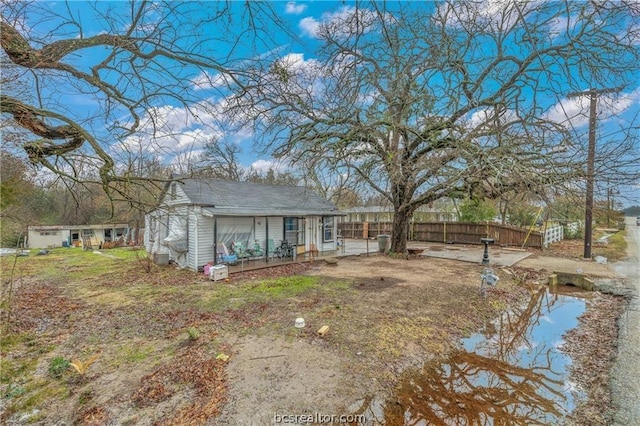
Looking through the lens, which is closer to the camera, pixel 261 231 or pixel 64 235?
pixel 261 231

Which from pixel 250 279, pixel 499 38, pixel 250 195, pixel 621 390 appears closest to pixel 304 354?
pixel 621 390

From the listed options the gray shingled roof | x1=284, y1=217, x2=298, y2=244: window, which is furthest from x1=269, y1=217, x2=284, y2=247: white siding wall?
the gray shingled roof

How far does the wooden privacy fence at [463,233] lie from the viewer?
1511cm

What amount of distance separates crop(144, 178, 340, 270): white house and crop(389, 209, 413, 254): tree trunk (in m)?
2.95

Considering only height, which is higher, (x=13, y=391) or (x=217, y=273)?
(x=217, y=273)

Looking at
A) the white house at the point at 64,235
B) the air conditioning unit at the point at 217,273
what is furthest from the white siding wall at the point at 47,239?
the air conditioning unit at the point at 217,273

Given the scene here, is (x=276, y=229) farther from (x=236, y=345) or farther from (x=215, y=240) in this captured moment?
(x=236, y=345)

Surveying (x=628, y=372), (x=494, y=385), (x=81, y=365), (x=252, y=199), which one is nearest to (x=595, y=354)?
(x=628, y=372)

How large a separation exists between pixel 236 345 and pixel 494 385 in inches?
138

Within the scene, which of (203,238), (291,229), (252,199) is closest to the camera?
(203,238)

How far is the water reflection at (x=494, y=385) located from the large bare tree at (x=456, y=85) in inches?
127

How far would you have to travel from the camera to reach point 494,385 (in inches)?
138

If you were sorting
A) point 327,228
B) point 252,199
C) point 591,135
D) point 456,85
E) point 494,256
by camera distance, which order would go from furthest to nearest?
point 327,228
point 252,199
point 494,256
point 456,85
point 591,135

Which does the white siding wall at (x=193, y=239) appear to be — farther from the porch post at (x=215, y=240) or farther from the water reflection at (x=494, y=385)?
the water reflection at (x=494, y=385)
